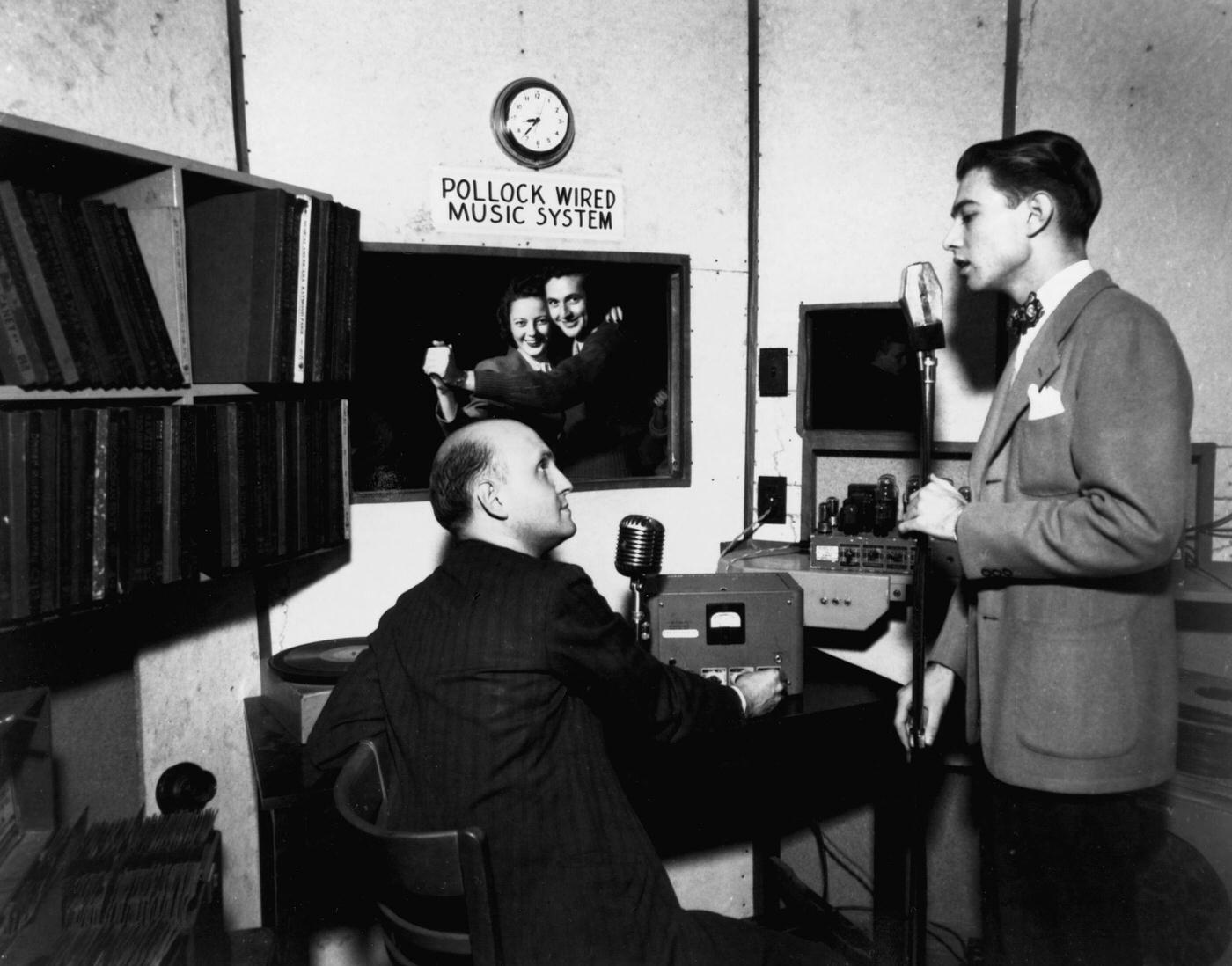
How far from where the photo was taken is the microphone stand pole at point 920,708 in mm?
1513

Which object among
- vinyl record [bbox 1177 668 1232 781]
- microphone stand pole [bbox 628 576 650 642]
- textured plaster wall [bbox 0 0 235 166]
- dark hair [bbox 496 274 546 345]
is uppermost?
textured plaster wall [bbox 0 0 235 166]

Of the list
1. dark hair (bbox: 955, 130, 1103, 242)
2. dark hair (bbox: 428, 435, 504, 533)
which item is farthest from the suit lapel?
dark hair (bbox: 428, 435, 504, 533)

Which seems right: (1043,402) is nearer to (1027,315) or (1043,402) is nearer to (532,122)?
(1027,315)

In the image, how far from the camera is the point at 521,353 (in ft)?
8.14

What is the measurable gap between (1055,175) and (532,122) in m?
1.29

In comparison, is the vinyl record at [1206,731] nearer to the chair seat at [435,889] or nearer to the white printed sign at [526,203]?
the chair seat at [435,889]

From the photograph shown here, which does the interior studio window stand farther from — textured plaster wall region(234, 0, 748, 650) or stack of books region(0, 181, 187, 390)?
stack of books region(0, 181, 187, 390)

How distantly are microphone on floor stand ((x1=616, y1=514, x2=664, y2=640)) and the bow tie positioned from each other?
828mm

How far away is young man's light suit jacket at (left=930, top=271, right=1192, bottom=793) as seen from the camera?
1.42 metres

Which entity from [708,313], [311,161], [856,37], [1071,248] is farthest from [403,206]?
[1071,248]

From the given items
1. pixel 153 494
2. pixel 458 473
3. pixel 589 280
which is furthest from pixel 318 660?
pixel 589 280

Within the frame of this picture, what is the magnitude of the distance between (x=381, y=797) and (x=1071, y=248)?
57.8 inches

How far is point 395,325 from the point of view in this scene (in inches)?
92.4

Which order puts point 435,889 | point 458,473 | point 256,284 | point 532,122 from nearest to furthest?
point 435,889 → point 458,473 → point 256,284 → point 532,122
